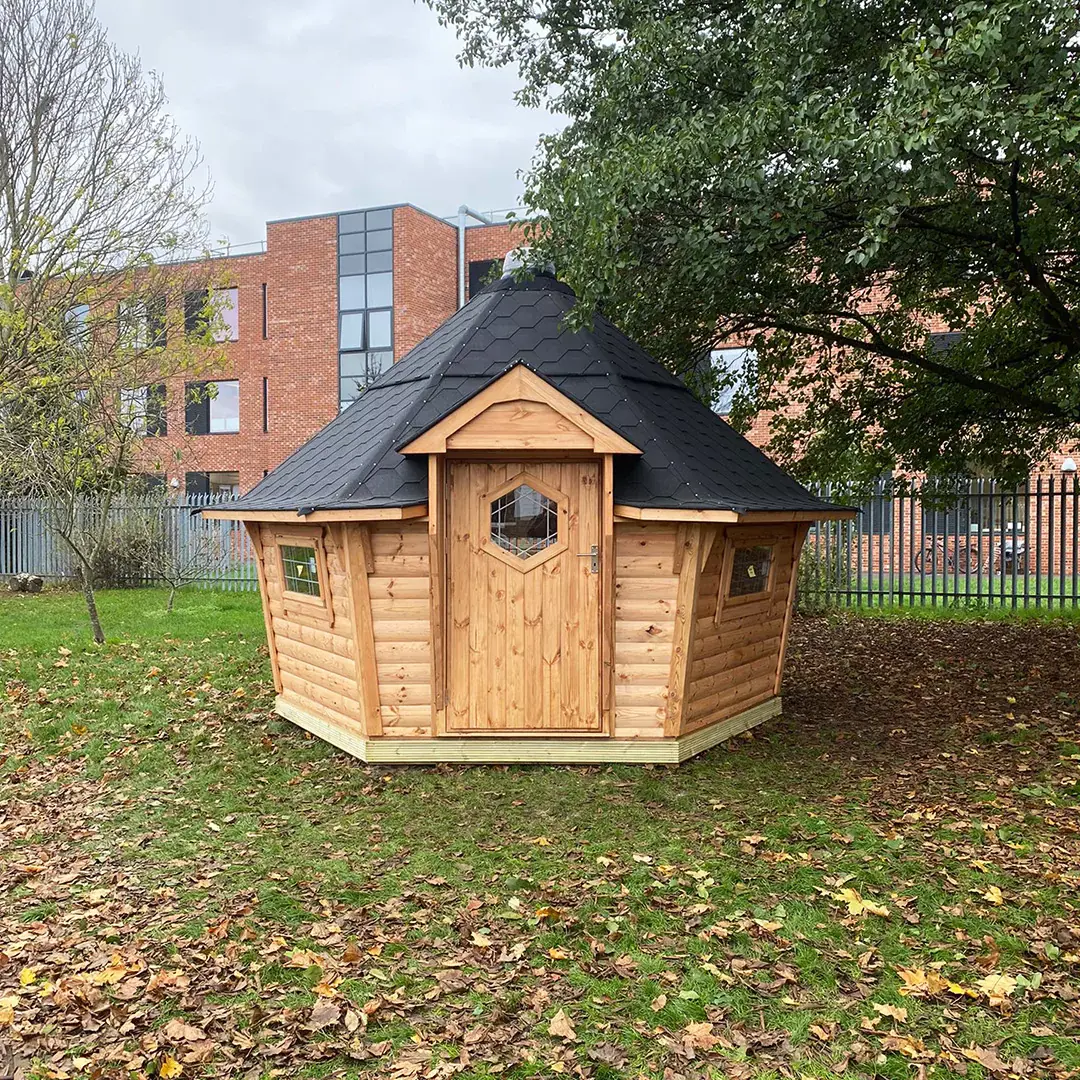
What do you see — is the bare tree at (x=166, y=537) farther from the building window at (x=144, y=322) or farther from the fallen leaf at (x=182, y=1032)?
the fallen leaf at (x=182, y=1032)

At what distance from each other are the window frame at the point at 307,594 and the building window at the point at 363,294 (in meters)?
24.7

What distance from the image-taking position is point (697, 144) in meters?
7.45

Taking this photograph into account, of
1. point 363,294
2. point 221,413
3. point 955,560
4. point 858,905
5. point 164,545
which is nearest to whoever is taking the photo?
point 858,905

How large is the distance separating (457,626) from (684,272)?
3861 mm

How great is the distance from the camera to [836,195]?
7.74 metres

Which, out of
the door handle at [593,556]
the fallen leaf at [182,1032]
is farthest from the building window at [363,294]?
the fallen leaf at [182,1032]

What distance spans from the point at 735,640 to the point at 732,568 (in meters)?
0.73

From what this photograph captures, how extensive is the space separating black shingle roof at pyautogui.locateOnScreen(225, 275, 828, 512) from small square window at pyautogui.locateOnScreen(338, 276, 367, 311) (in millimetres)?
25010

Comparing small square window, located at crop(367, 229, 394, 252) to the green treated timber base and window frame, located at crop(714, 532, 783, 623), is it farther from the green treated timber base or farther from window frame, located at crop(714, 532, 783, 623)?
the green treated timber base

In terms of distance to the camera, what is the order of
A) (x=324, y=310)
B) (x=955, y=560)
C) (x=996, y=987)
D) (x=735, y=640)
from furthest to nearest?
(x=324, y=310) < (x=955, y=560) < (x=735, y=640) < (x=996, y=987)

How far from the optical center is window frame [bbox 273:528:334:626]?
7742mm

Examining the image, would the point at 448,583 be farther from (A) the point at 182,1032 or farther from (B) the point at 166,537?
(B) the point at 166,537

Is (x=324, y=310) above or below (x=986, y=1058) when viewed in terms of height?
above

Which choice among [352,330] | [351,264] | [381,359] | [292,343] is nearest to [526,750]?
[381,359]
